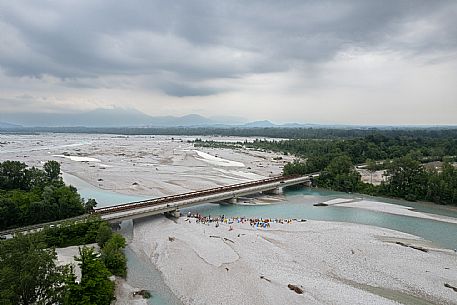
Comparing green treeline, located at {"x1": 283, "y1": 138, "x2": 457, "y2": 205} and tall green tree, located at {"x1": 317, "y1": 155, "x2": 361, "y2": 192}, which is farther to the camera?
tall green tree, located at {"x1": 317, "y1": 155, "x2": 361, "y2": 192}

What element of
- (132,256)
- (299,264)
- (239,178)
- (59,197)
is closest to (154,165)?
(239,178)

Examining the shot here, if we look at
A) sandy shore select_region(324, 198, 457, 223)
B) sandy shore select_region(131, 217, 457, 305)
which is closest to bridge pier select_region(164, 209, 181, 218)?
sandy shore select_region(131, 217, 457, 305)

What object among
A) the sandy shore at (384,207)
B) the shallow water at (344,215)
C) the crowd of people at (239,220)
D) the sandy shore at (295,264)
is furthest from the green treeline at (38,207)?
the sandy shore at (384,207)

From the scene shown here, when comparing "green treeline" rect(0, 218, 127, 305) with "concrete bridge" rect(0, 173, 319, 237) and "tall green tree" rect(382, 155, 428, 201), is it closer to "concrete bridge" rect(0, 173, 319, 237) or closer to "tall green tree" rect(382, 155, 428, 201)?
"concrete bridge" rect(0, 173, 319, 237)

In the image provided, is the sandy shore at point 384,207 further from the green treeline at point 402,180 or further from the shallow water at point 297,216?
the green treeline at point 402,180

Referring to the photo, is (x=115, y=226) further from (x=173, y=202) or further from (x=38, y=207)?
(x=173, y=202)
